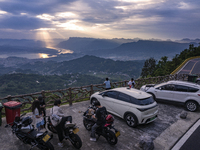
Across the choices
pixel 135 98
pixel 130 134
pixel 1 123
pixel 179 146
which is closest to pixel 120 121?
pixel 130 134

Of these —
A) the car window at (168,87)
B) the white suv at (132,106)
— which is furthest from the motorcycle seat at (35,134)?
the car window at (168,87)

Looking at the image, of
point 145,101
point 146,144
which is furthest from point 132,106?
point 146,144

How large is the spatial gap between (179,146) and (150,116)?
1.66m

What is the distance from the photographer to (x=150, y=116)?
6.68 meters

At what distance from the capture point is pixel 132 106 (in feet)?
22.0

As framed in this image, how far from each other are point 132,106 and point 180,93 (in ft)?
15.5

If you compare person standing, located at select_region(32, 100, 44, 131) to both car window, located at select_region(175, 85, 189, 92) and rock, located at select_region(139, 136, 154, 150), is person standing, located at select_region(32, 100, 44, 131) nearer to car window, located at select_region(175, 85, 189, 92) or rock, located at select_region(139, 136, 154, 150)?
rock, located at select_region(139, 136, 154, 150)

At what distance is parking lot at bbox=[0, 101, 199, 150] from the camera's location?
5361 millimetres

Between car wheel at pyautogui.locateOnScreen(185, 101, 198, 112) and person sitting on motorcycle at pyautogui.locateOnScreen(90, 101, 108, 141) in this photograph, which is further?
car wheel at pyautogui.locateOnScreen(185, 101, 198, 112)

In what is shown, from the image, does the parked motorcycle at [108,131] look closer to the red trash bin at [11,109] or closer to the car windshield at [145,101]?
the car windshield at [145,101]

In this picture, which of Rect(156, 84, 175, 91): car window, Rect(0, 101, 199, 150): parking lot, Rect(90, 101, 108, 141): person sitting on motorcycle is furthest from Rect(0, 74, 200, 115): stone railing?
Rect(90, 101, 108, 141): person sitting on motorcycle

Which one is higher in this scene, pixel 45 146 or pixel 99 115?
pixel 99 115

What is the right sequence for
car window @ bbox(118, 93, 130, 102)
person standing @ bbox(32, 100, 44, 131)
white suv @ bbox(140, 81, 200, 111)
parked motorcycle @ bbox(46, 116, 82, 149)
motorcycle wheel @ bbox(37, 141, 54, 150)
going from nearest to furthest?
motorcycle wheel @ bbox(37, 141, 54, 150), parked motorcycle @ bbox(46, 116, 82, 149), person standing @ bbox(32, 100, 44, 131), car window @ bbox(118, 93, 130, 102), white suv @ bbox(140, 81, 200, 111)

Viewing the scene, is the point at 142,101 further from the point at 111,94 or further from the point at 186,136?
the point at 186,136
